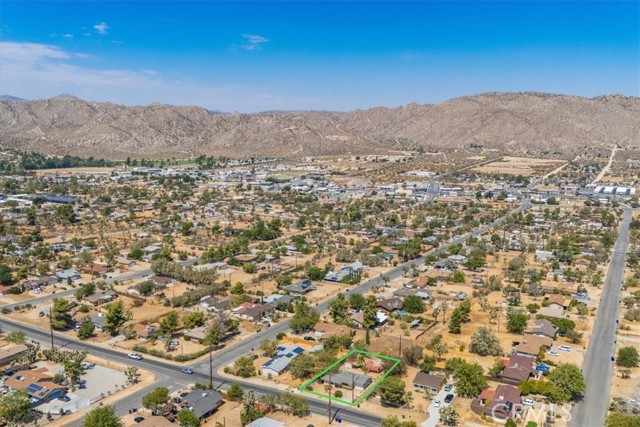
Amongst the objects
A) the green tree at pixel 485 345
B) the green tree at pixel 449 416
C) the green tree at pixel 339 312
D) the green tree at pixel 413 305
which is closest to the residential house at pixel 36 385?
the green tree at pixel 339 312

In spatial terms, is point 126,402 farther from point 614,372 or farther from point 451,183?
point 451,183

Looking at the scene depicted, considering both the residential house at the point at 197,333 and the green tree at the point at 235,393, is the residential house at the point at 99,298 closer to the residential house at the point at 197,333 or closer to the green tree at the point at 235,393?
the residential house at the point at 197,333

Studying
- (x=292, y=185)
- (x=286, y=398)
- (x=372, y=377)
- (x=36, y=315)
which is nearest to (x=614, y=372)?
(x=372, y=377)

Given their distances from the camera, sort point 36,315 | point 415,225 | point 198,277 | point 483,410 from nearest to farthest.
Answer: point 483,410, point 36,315, point 198,277, point 415,225

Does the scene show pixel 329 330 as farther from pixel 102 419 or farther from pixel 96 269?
pixel 96 269

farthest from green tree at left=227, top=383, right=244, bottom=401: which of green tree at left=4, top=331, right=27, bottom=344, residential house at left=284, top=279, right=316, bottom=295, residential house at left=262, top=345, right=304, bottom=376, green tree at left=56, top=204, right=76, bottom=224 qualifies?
green tree at left=56, top=204, right=76, bottom=224

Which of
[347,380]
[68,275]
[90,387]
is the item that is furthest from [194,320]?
[68,275]
